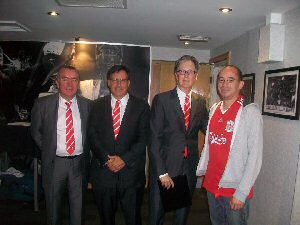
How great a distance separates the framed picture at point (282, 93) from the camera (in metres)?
2.66

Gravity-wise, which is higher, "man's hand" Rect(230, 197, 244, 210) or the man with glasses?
the man with glasses

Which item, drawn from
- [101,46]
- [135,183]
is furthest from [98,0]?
[135,183]

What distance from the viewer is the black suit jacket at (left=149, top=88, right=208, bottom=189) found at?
2.22m

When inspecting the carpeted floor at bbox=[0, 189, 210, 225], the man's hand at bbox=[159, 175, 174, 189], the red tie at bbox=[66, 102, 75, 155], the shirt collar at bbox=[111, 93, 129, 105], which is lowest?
the carpeted floor at bbox=[0, 189, 210, 225]

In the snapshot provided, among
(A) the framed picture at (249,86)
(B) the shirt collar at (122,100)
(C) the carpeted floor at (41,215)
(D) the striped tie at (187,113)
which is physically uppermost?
(A) the framed picture at (249,86)

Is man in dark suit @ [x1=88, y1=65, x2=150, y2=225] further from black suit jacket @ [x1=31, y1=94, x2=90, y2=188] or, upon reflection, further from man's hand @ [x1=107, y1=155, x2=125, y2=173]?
black suit jacket @ [x1=31, y1=94, x2=90, y2=188]

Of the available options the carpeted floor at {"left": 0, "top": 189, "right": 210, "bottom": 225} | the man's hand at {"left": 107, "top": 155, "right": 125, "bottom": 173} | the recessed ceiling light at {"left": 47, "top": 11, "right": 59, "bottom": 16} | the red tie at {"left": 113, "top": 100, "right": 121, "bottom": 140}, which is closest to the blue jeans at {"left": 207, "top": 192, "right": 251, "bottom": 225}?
the man's hand at {"left": 107, "top": 155, "right": 125, "bottom": 173}

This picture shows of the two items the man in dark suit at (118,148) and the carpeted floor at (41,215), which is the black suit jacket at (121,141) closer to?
the man in dark suit at (118,148)

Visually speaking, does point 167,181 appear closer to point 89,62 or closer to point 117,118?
point 117,118

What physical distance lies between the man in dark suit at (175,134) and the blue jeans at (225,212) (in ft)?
0.73

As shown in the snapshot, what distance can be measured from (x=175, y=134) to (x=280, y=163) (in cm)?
138

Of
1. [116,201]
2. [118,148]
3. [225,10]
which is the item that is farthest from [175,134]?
[225,10]

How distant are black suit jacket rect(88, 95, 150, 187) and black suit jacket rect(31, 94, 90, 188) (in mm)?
170

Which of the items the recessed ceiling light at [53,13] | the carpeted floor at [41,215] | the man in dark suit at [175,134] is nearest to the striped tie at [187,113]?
the man in dark suit at [175,134]
